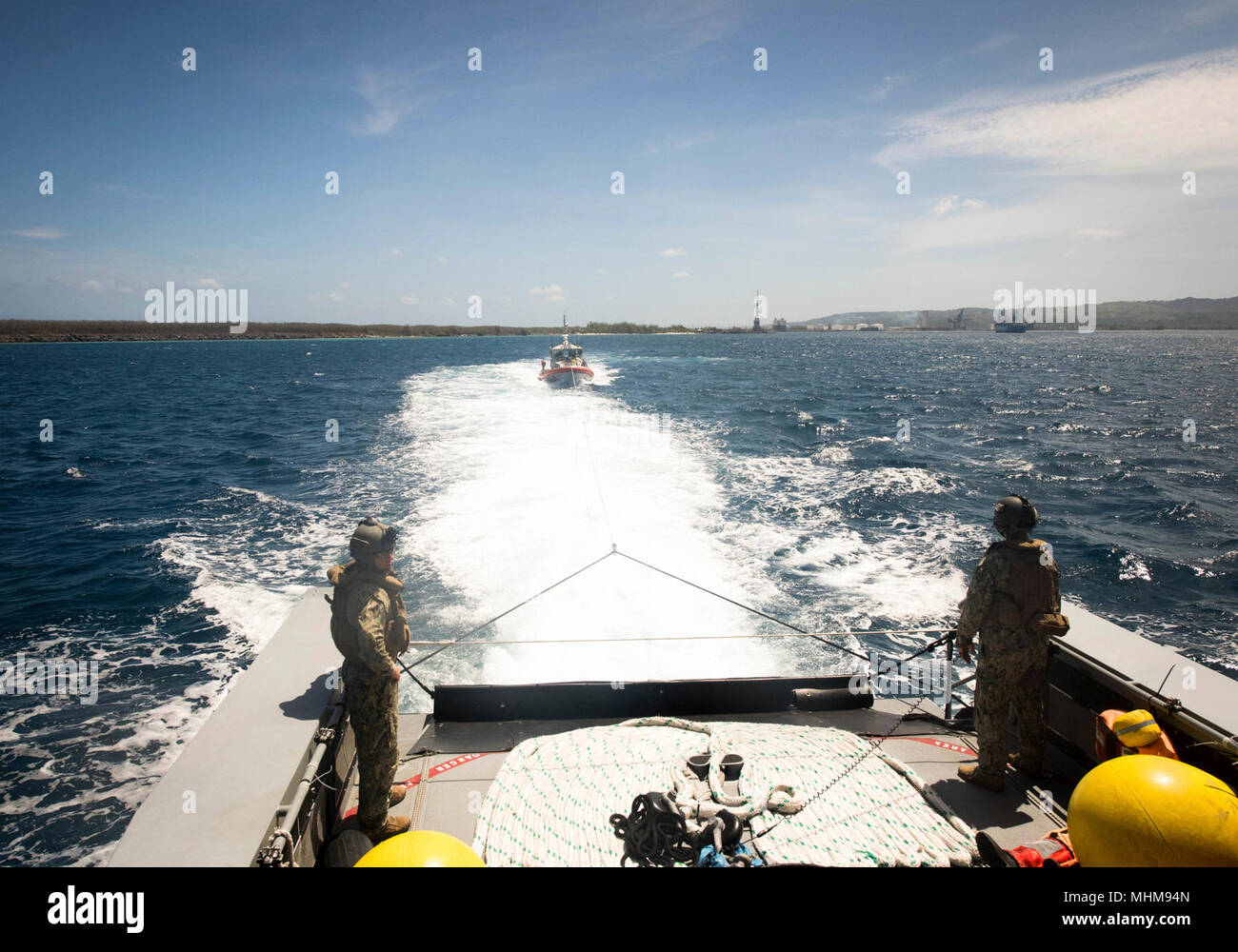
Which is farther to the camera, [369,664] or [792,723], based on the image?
[792,723]

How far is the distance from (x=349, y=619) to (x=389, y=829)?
138 centimetres

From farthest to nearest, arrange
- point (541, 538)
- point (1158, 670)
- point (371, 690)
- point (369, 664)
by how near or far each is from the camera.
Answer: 1. point (541, 538)
2. point (1158, 670)
3. point (371, 690)
4. point (369, 664)

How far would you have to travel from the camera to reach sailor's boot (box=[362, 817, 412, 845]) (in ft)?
12.4

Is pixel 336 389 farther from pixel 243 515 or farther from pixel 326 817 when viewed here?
pixel 326 817

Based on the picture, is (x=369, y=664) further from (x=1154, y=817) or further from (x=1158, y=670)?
(x=1158, y=670)

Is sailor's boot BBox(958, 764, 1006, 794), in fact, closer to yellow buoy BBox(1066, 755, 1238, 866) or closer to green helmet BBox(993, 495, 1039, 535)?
green helmet BBox(993, 495, 1039, 535)

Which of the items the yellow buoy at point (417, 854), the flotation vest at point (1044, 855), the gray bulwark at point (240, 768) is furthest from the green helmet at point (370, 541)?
the flotation vest at point (1044, 855)

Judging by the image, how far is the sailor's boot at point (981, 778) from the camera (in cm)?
425

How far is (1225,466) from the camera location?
22547 mm

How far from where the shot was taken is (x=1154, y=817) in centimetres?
215

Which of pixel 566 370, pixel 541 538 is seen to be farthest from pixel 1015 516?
pixel 566 370

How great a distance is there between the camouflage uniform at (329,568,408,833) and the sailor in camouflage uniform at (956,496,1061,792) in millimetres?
3807

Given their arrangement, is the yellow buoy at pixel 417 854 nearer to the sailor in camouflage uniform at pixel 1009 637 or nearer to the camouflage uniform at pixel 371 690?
the camouflage uniform at pixel 371 690

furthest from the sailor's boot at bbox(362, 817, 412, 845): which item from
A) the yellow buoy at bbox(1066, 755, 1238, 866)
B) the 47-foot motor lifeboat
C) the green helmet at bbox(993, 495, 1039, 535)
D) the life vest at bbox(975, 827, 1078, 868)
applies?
the 47-foot motor lifeboat
